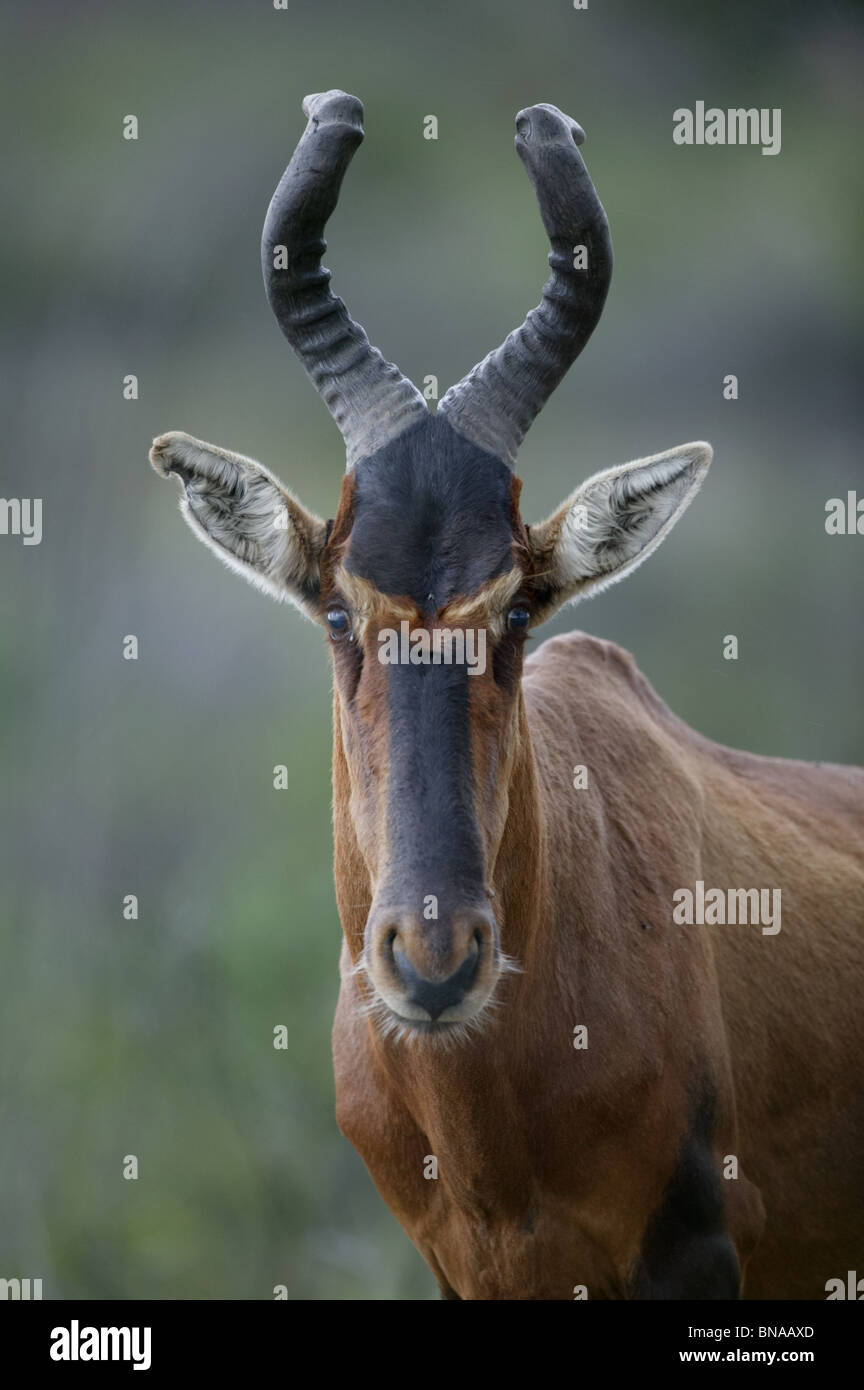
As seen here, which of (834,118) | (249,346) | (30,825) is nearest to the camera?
(30,825)

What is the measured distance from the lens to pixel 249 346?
17.0 metres

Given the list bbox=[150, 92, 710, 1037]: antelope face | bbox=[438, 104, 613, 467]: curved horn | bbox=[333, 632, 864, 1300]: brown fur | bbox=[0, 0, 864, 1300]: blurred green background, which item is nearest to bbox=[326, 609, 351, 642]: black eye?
bbox=[150, 92, 710, 1037]: antelope face

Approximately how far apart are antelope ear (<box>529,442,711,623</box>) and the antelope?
12 millimetres

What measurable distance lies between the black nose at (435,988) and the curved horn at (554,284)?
211 cm

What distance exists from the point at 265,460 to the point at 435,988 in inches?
469

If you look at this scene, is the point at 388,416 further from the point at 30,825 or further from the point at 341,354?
the point at 30,825

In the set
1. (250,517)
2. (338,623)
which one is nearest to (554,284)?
(250,517)

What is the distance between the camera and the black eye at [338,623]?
555 cm

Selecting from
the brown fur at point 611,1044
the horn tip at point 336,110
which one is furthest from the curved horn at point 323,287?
the brown fur at point 611,1044

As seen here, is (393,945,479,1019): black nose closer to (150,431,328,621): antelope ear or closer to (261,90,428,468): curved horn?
(150,431,328,621): antelope ear

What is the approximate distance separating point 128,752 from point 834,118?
1261 cm

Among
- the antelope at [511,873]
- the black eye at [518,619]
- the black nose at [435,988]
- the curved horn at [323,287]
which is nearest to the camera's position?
the black nose at [435,988]

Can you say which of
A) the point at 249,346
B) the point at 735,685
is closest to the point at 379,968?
the point at 249,346

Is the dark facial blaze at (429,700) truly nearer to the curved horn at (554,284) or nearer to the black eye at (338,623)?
the black eye at (338,623)
